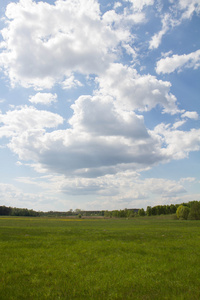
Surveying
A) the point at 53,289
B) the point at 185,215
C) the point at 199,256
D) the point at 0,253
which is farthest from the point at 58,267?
the point at 185,215

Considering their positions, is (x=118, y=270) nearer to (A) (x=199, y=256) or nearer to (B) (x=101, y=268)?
(B) (x=101, y=268)

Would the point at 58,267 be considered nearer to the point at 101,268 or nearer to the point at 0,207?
the point at 101,268

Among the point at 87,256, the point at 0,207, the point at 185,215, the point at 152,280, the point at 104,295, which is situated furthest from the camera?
the point at 0,207

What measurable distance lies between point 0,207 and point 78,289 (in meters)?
216

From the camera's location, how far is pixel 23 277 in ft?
34.5

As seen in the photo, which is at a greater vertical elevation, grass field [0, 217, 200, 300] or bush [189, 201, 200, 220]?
grass field [0, 217, 200, 300]

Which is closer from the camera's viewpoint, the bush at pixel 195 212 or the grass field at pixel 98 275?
the grass field at pixel 98 275

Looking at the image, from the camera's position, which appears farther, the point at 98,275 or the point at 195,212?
the point at 195,212

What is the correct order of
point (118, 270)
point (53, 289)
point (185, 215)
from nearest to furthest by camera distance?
point (53, 289), point (118, 270), point (185, 215)

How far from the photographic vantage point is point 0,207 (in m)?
197

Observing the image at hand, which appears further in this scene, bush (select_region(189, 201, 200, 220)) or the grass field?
bush (select_region(189, 201, 200, 220))

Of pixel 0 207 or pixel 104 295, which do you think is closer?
pixel 104 295

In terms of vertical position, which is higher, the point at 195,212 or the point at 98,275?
the point at 98,275

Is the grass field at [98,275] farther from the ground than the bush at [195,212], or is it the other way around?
the grass field at [98,275]
